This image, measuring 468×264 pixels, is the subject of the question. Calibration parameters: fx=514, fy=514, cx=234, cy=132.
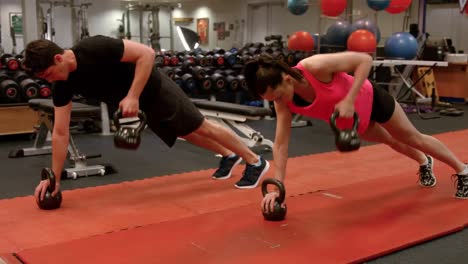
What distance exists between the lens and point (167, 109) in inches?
107

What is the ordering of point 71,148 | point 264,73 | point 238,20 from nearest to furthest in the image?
point 264,73 → point 71,148 → point 238,20

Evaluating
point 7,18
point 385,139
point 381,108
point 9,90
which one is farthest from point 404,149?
point 7,18

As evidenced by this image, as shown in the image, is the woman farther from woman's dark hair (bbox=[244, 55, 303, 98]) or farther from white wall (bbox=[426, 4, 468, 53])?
white wall (bbox=[426, 4, 468, 53])

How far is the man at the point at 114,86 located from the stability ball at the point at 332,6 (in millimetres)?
3929

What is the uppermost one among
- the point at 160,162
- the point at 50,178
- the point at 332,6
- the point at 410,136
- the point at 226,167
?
the point at 332,6

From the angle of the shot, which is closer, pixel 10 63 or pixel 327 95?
pixel 327 95

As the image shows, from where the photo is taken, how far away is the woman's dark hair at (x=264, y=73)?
2017 mm

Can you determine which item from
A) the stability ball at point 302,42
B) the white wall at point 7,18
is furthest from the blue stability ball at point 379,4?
the white wall at point 7,18

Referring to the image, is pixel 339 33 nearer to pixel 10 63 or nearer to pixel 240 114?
pixel 240 114

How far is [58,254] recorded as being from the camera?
6.57 ft

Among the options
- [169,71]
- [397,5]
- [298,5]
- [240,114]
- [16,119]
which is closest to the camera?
[240,114]

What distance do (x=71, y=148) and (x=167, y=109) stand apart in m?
1.33

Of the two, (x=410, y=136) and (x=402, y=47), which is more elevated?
(x=402, y=47)

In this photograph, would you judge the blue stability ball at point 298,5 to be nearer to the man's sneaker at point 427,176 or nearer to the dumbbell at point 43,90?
the dumbbell at point 43,90
